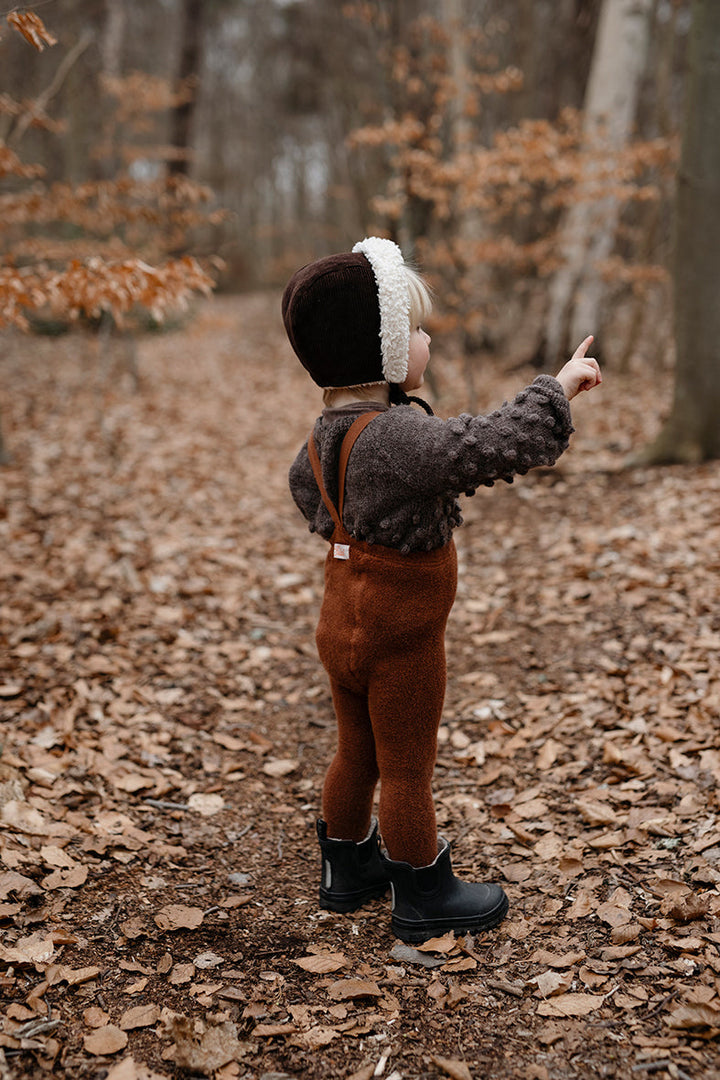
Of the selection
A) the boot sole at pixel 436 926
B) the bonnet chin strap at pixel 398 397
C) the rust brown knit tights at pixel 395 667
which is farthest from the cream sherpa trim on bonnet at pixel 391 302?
the boot sole at pixel 436 926

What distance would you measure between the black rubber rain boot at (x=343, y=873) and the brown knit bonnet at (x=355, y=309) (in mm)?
1551

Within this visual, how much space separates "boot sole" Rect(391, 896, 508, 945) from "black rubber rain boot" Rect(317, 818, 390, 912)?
18 cm

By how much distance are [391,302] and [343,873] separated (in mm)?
1852

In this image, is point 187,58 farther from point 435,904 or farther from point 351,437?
point 435,904

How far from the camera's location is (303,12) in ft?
59.6

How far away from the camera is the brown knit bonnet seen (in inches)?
84.4

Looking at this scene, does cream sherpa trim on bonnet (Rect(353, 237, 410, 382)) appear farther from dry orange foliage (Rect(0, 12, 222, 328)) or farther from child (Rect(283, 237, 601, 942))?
dry orange foliage (Rect(0, 12, 222, 328))

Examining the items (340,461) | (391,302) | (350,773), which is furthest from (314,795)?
(391,302)

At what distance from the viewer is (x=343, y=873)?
2748 mm

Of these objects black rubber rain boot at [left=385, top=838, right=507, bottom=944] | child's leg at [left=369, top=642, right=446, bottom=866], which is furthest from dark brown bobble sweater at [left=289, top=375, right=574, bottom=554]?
black rubber rain boot at [left=385, top=838, right=507, bottom=944]

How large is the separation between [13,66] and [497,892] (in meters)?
18.4

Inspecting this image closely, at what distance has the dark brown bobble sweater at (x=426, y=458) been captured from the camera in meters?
1.97

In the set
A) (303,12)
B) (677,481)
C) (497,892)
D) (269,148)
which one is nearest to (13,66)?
(303,12)

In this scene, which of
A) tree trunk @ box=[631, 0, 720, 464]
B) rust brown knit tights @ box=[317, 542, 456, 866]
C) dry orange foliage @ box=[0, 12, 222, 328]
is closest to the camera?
rust brown knit tights @ box=[317, 542, 456, 866]
